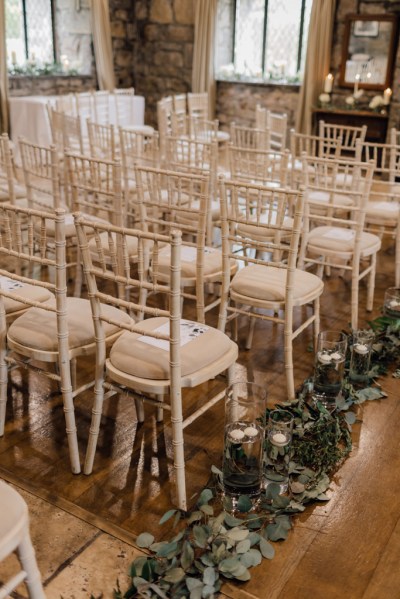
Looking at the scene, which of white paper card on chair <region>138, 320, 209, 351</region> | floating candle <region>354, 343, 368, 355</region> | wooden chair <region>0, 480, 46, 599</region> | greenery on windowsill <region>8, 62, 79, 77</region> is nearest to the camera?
wooden chair <region>0, 480, 46, 599</region>

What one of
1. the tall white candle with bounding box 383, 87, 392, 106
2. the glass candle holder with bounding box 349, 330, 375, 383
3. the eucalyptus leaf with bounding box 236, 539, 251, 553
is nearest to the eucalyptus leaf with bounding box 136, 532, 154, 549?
the eucalyptus leaf with bounding box 236, 539, 251, 553

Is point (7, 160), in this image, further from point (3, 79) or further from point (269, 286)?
point (3, 79)

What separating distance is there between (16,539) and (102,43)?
8.89 metres

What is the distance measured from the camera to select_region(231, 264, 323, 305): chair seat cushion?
2.93 metres

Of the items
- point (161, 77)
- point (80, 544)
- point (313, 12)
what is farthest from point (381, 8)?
point (80, 544)

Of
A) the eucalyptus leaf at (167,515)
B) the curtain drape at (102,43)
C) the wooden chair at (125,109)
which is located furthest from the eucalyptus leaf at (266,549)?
the curtain drape at (102,43)

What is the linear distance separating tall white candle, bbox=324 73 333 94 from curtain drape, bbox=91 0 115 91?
3227mm

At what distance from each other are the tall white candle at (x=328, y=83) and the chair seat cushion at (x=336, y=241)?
498 centimetres

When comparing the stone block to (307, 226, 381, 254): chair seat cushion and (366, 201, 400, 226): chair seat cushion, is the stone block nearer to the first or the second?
(366, 201, 400, 226): chair seat cushion

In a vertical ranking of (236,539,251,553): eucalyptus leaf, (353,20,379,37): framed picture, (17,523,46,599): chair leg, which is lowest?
(236,539,251,553): eucalyptus leaf

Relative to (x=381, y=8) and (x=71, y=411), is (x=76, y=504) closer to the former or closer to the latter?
(x=71, y=411)

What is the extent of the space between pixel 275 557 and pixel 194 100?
20.5 feet

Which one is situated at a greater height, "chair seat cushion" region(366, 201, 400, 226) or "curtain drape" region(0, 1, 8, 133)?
"curtain drape" region(0, 1, 8, 133)

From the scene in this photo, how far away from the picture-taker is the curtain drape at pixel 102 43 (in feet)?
29.3
